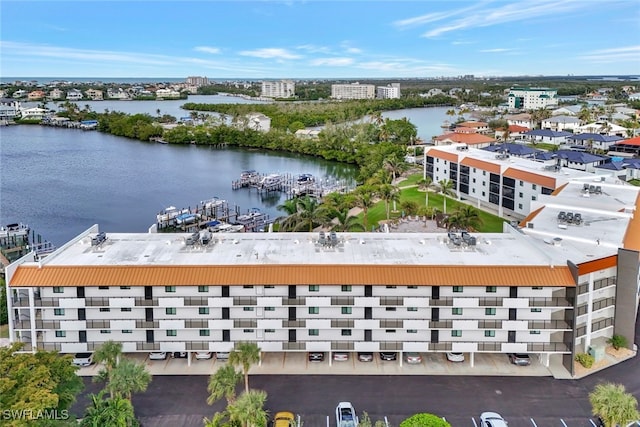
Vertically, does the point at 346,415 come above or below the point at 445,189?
below

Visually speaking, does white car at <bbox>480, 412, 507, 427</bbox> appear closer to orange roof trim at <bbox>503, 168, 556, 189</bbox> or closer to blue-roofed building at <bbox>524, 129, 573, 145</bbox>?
orange roof trim at <bbox>503, 168, 556, 189</bbox>

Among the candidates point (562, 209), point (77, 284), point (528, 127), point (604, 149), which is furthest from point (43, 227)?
point (528, 127)

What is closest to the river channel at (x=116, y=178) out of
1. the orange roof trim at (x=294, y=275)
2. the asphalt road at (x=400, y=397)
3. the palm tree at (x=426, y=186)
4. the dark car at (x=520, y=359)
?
the palm tree at (x=426, y=186)

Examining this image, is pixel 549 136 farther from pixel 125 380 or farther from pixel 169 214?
pixel 125 380

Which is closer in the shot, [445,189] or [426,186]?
[445,189]

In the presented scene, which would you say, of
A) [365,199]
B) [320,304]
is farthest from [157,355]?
[365,199]
